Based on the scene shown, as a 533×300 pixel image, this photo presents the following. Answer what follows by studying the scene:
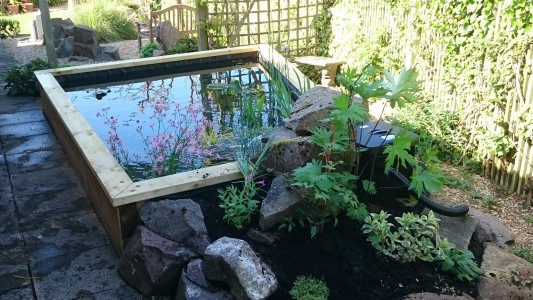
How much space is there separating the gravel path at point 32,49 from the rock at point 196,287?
700 cm

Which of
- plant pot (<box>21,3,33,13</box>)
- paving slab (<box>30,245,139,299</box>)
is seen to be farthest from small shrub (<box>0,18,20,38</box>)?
paving slab (<box>30,245,139,299</box>)

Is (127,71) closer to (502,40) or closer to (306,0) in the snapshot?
(306,0)

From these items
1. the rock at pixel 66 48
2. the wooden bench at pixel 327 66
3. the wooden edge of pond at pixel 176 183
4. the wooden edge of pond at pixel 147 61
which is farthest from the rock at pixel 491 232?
the rock at pixel 66 48

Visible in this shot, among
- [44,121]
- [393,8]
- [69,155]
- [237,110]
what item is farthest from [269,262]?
[393,8]

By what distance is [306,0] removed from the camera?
8008mm

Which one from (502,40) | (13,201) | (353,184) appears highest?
(502,40)

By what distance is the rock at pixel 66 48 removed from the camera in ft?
31.8

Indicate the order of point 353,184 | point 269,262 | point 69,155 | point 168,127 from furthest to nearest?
1. point 168,127
2. point 69,155
3. point 353,184
4. point 269,262

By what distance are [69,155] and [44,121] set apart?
1326mm

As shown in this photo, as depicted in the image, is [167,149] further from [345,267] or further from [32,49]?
[32,49]

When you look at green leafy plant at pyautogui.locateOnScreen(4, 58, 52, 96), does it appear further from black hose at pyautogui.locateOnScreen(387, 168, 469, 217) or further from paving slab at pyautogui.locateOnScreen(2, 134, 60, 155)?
black hose at pyautogui.locateOnScreen(387, 168, 469, 217)

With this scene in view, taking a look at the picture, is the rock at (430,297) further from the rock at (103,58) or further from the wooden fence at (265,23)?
the rock at (103,58)

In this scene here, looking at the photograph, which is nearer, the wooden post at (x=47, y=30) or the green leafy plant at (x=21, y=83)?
the green leafy plant at (x=21, y=83)

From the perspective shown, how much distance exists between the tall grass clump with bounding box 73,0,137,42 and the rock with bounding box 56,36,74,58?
178 centimetres
